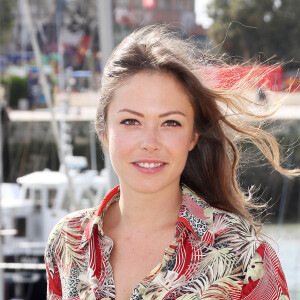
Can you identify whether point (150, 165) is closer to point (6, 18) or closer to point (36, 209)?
point (36, 209)

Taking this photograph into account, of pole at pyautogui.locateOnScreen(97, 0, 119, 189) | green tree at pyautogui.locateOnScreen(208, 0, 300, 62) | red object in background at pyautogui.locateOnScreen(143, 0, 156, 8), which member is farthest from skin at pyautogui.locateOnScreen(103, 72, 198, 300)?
green tree at pyautogui.locateOnScreen(208, 0, 300, 62)

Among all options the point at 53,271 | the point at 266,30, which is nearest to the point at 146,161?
the point at 53,271

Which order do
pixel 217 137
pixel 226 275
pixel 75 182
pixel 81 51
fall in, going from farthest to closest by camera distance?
pixel 81 51 → pixel 75 182 → pixel 217 137 → pixel 226 275

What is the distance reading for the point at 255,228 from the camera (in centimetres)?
170

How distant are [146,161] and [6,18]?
947 centimetres

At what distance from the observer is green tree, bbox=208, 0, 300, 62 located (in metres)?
11.9

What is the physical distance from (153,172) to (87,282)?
10.8 inches

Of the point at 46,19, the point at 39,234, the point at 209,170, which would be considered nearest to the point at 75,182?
the point at 39,234

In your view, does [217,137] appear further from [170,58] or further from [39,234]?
[39,234]

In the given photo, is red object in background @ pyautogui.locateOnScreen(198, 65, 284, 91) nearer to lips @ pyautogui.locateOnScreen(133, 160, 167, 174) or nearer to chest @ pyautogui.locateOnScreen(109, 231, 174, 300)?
lips @ pyautogui.locateOnScreen(133, 160, 167, 174)

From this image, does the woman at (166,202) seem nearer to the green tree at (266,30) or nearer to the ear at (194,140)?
the ear at (194,140)

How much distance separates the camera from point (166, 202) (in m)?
1.76

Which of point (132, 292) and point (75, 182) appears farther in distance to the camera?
point (75, 182)

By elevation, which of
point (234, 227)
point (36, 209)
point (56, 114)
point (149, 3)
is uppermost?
point (149, 3)
